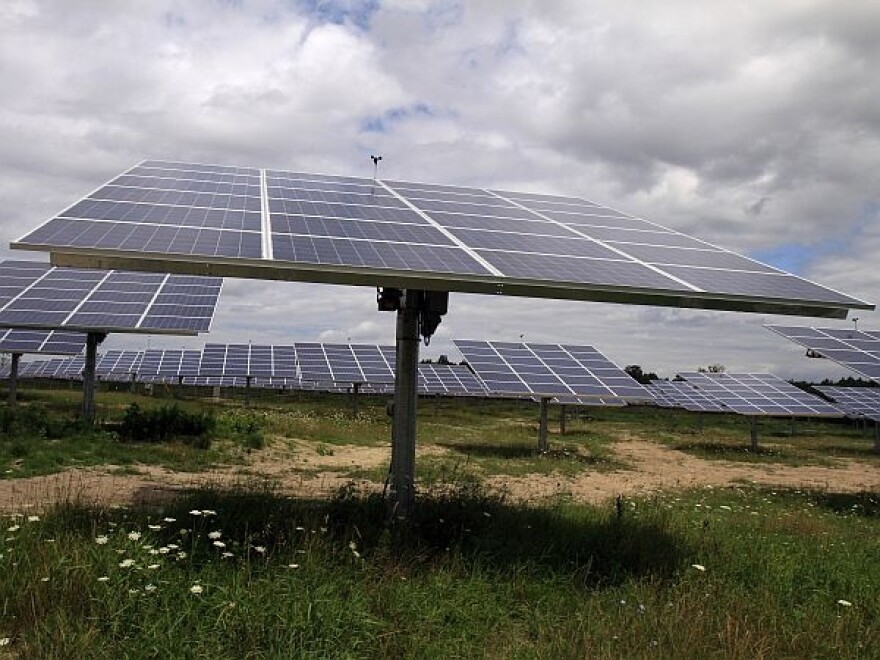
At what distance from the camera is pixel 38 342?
30.5m

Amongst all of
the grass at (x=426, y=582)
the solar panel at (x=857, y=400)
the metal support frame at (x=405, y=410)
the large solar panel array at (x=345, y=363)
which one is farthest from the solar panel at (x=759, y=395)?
the metal support frame at (x=405, y=410)

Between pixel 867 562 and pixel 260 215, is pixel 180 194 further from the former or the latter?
pixel 867 562

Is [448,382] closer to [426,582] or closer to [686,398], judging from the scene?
[686,398]

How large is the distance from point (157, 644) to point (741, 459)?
82.3 feet

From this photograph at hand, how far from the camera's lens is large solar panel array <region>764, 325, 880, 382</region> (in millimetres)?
21156

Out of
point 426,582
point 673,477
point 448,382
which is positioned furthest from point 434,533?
point 448,382

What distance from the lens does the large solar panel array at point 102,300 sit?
1950cm

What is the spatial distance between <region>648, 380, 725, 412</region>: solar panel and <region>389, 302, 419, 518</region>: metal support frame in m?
26.1

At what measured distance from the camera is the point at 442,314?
31.4ft

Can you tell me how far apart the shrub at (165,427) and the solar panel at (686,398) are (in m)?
21.2

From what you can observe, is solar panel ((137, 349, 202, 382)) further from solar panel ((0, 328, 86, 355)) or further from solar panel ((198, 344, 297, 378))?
solar panel ((0, 328, 86, 355))

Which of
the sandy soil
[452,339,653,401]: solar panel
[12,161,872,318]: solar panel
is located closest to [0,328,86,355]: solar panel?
the sandy soil

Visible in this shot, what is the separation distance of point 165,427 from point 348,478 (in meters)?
6.09

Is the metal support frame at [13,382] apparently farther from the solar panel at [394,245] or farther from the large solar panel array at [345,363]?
the solar panel at [394,245]
